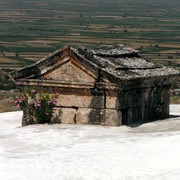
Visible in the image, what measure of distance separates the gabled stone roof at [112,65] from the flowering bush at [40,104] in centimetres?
40

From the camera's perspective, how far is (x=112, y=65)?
47.6 ft

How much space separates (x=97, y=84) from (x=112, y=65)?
0.50 metres

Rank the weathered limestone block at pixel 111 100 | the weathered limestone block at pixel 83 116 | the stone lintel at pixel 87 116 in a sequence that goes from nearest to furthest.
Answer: the weathered limestone block at pixel 111 100, the stone lintel at pixel 87 116, the weathered limestone block at pixel 83 116

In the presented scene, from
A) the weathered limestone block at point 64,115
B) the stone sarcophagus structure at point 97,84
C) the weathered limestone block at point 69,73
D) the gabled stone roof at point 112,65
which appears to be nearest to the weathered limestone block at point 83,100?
the stone sarcophagus structure at point 97,84

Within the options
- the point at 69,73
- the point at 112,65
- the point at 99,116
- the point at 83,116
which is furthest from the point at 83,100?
the point at 112,65

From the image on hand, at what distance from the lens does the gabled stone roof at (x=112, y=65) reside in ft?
46.8

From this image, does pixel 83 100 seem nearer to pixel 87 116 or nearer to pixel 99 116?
pixel 87 116

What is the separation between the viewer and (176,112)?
18.1 meters

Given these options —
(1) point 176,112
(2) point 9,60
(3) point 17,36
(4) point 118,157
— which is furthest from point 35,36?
(4) point 118,157

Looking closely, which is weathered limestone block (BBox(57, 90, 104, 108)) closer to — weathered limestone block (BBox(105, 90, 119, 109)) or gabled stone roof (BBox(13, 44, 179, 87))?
weathered limestone block (BBox(105, 90, 119, 109))

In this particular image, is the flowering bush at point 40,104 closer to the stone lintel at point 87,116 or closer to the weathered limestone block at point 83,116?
the stone lintel at point 87,116

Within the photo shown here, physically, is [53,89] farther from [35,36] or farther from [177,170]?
[35,36]

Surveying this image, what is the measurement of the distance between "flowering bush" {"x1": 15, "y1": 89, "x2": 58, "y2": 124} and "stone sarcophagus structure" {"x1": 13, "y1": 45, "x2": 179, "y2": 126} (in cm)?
15

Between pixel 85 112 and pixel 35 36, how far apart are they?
10290 centimetres
